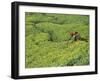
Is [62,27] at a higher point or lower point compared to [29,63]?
higher

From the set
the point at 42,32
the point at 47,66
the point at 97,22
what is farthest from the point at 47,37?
the point at 97,22

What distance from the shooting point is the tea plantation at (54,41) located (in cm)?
141

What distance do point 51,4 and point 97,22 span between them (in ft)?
1.00

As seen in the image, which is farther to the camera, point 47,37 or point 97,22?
Answer: point 97,22

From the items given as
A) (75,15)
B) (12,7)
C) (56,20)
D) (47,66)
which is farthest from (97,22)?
(12,7)

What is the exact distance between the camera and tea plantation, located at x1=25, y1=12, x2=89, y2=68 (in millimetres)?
1414

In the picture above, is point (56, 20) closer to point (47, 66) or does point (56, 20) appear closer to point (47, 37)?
point (47, 37)

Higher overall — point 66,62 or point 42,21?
point 42,21

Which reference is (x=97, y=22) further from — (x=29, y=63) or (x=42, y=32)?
(x=29, y=63)

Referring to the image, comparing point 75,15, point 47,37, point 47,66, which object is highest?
point 75,15

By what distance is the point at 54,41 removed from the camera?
1469mm

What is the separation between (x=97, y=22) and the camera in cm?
158

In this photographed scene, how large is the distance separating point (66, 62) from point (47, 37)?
A: 0.56 ft

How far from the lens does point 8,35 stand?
55.3 inches
